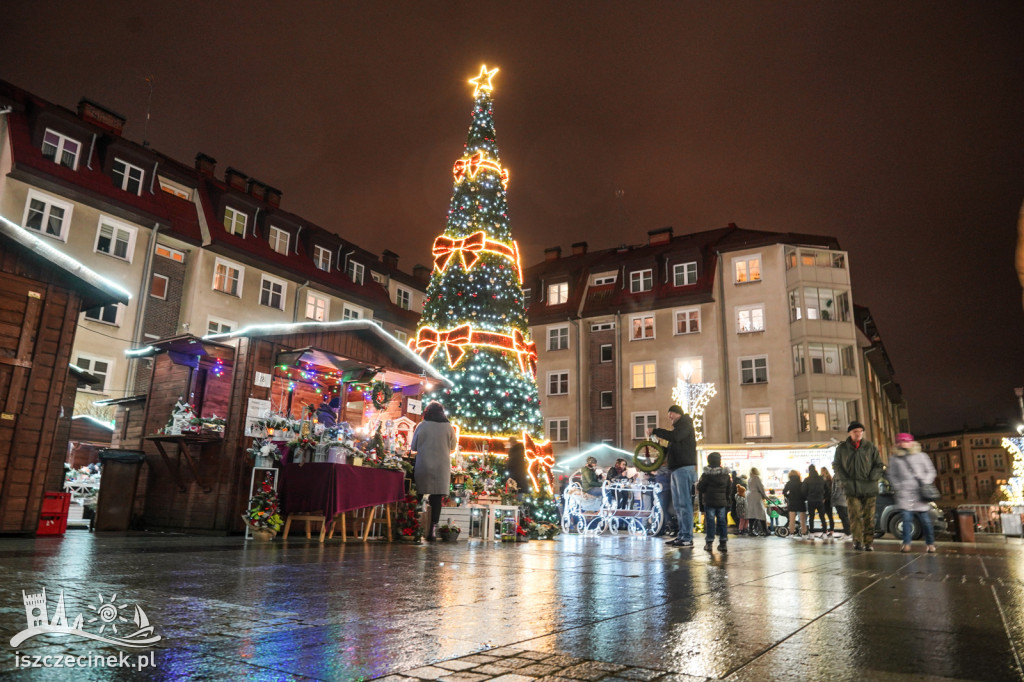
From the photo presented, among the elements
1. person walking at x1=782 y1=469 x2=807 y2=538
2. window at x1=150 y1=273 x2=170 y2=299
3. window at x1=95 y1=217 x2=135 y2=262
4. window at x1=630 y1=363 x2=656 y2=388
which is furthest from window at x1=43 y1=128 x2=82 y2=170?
window at x1=630 y1=363 x2=656 y2=388

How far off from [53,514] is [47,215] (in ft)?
58.8

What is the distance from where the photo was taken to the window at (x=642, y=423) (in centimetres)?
3800

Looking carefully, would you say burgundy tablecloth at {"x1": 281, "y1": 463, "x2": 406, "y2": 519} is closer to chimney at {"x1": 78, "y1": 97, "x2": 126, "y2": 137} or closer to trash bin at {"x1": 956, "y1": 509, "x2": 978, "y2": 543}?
trash bin at {"x1": 956, "y1": 509, "x2": 978, "y2": 543}

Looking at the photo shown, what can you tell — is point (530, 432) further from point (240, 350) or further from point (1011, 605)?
point (1011, 605)

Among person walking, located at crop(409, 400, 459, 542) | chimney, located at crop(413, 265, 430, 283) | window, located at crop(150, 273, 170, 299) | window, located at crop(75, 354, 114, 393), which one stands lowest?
person walking, located at crop(409, 400, 459, 542)

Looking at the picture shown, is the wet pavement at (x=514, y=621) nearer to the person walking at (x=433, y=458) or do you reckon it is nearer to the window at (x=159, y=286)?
the person walking at (x=433, y=458)

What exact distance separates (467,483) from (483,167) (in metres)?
9.60

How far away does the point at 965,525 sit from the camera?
17938mm

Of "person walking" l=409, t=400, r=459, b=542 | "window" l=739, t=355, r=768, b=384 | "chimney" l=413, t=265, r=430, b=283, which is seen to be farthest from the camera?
"chimney" l=413, t=265, r=430, b=283

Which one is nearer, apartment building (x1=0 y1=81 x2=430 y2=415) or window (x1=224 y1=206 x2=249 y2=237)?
apartment building (x1=0 y1=81 x2=430 y2=415)

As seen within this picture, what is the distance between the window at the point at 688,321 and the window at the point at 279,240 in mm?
21688

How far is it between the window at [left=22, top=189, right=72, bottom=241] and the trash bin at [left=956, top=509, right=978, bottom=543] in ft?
100

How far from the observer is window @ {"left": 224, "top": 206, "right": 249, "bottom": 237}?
31531 millimetres

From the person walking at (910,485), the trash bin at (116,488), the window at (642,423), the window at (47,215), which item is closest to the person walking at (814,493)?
the person walking at (910,485)
